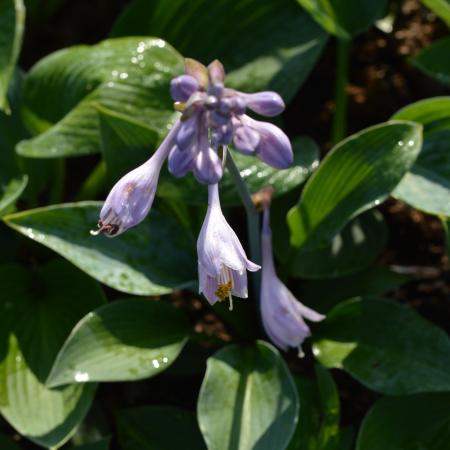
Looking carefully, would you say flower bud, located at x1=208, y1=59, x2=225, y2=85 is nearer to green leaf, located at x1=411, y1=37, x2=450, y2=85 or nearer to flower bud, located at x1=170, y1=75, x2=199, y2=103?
flower bud, located at x1=170, y1=75, x2=199, y2=103

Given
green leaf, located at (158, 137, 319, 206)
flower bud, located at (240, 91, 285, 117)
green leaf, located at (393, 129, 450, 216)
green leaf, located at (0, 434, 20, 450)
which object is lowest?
green leaf, located at (0, 434, 20, 450)

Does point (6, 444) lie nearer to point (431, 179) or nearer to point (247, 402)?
point (247, 402)

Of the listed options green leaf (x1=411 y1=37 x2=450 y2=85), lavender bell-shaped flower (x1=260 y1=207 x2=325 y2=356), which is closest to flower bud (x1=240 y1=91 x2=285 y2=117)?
lavender bell-shaped flower (x1=260 y1=207 x2=325 y2=356)

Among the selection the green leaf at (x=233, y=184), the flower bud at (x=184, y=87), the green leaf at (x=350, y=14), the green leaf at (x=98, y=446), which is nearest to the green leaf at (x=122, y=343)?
the green leaf at (x=98, y=446)

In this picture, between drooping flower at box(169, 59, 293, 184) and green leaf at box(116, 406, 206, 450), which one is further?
green leaf at box(116, 406, 206, 450)

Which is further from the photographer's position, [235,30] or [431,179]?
[235,30]

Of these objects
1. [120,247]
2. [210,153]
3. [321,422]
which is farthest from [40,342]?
[210,153]

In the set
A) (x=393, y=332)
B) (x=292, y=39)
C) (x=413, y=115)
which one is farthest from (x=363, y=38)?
(x=393, y=332)

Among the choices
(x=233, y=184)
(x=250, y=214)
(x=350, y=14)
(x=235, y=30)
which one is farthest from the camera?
(x=235, y=30)
